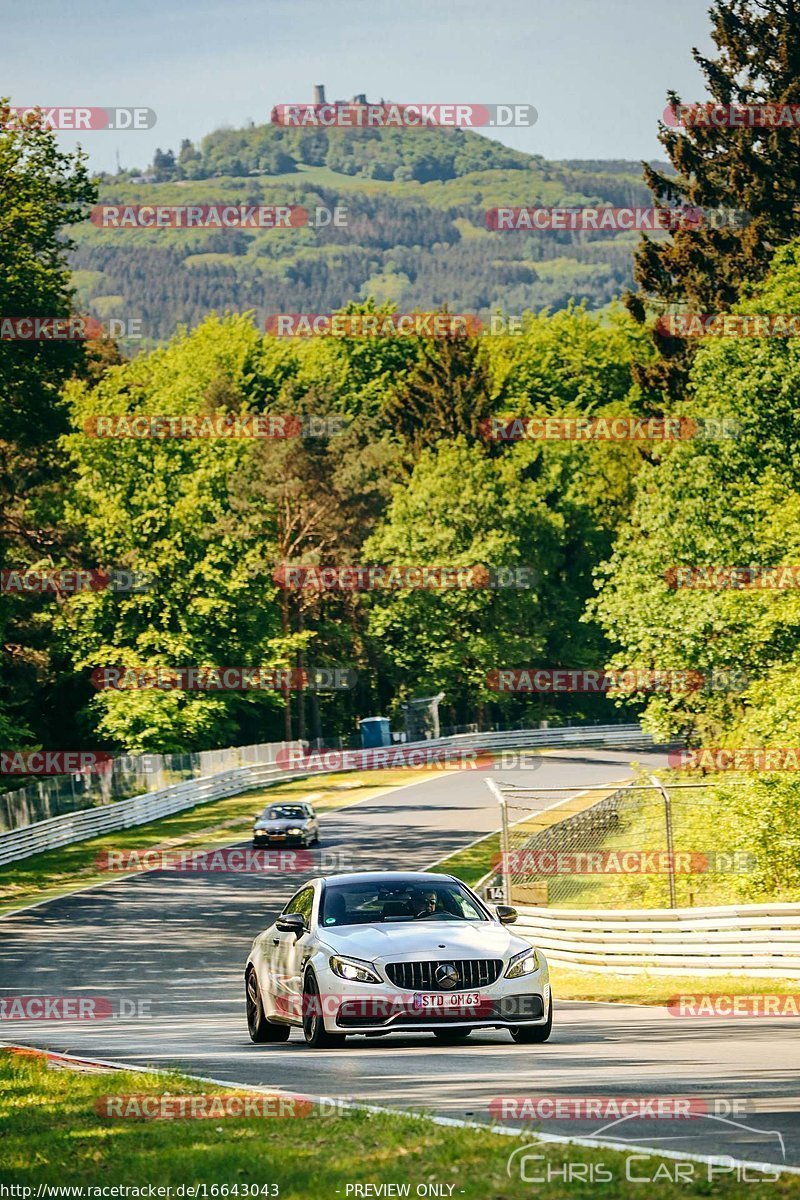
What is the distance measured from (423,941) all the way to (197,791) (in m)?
47.5

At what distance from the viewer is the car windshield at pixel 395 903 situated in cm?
1454

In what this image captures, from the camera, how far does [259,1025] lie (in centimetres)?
1547

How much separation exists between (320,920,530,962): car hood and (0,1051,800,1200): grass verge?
3623 mm

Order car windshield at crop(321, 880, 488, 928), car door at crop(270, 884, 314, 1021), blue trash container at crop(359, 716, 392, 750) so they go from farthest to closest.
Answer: blue trash container at crop(359, 716, 392, 750), car windshield at crop(321, 880, 488, 928), car door at crop(270, 884, 314, 1021)

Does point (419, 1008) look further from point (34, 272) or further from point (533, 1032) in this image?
point (34, 272)

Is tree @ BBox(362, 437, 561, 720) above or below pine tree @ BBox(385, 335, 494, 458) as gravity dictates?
below

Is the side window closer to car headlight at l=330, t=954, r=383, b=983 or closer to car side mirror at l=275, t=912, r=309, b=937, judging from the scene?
car side mirror at l=275, t=912, r=309, b=937

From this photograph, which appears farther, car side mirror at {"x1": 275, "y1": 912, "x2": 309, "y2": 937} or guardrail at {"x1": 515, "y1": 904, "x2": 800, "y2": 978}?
guardrail at {"x1": 515, "y1": 904, "x2": 800, "y2": 978}

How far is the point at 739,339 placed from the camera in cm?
4944

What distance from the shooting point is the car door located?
14.3 meters

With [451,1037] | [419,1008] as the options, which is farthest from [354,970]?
[451,1037]

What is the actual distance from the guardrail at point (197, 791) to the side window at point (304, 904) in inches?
1204

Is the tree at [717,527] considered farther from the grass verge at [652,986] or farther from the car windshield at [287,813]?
the grass verge at [652,986]

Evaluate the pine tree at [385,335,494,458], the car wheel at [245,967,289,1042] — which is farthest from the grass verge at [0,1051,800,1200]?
the pine tree at [385,335,494,458]
